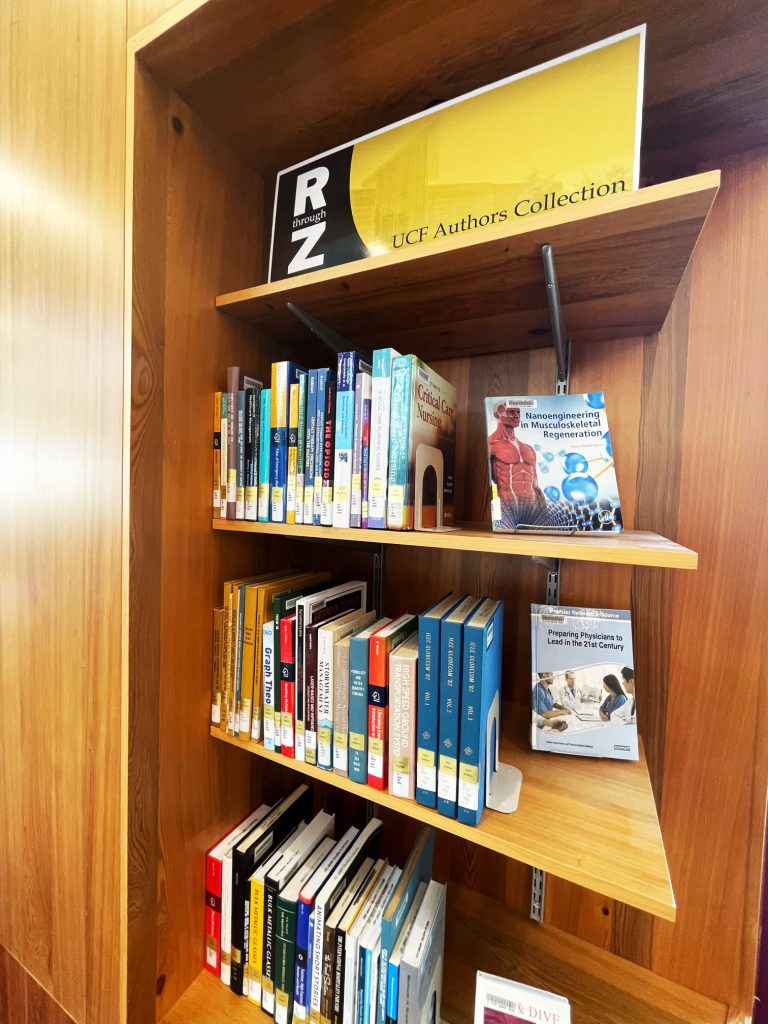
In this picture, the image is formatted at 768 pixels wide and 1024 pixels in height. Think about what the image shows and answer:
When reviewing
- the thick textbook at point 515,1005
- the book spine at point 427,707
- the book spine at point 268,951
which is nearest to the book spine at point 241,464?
the book spine at point 427,707

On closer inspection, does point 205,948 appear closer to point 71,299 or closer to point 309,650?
point 309,650

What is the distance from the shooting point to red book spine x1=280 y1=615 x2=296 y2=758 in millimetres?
778

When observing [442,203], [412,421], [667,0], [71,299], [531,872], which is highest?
[667,0]

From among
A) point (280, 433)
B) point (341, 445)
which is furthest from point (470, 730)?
point (280, 433)

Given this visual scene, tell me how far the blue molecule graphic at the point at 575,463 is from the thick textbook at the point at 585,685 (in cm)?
27

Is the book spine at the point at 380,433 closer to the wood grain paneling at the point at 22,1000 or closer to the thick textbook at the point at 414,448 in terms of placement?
the thick textbook at the point at 414,448

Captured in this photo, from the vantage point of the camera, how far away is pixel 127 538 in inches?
28.0

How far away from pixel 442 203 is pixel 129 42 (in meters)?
0.56

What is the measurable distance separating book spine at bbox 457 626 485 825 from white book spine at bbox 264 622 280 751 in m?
0.35

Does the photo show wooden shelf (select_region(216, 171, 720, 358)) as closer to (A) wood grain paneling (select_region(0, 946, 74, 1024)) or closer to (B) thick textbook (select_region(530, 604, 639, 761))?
(B) thick textbook (select_region(530, 604, 639, 761))

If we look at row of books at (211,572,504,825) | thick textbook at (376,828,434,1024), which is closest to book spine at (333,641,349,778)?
row of books at (211,572,504,825)

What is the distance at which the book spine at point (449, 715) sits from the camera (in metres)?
0.63

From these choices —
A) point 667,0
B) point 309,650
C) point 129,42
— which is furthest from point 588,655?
point 129,42

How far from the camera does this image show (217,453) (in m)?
0.86
